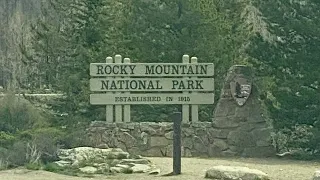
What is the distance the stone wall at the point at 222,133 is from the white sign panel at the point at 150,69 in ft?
3.39

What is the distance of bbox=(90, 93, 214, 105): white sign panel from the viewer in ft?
79.2

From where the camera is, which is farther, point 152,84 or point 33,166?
point 152,84

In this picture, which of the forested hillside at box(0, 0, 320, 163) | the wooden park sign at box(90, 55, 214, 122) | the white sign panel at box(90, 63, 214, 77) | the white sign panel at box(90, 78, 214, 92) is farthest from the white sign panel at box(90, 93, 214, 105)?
the forested hillside at box(0, 0, 320, 163)

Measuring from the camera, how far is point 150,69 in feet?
79.2

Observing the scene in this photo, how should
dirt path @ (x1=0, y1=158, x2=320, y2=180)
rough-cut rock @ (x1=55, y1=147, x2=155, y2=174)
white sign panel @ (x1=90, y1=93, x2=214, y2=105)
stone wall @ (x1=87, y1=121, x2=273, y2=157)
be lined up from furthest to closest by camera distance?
white sign panel @ (x1=90, y1=93, x2=214, y2=105) < stone wall @ (x1=87, y1=121, x2=273, y2=157) < rough-cut rock @ (x1=55, y1=147, x2=155, y2=174) < dirt path @ (x1=0, y1=158, x2=320, y2=180)

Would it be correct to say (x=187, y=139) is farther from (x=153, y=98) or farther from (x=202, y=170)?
(x=202, y=170)

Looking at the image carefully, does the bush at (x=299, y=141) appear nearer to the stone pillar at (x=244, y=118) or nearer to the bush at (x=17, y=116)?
the stone pillar at (x=244, y=118)

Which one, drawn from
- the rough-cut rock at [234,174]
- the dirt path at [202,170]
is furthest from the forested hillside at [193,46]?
the rough-cut rock at [234,174]

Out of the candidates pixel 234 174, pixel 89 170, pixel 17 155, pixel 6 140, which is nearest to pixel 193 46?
pixel 6 140

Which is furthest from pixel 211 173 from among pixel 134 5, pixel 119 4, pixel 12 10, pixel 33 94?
pixel 12 10

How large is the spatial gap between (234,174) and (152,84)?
781cm

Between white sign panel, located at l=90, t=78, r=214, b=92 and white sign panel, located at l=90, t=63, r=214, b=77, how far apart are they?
154 mm

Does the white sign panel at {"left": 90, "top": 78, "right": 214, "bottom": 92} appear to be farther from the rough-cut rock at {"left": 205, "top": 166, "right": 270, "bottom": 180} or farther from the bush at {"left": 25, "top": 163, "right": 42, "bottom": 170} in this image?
the rough-cut rock at {"left": 205, "top": 166, "right": 270, "bottom": 180}

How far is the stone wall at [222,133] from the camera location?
2333cm
